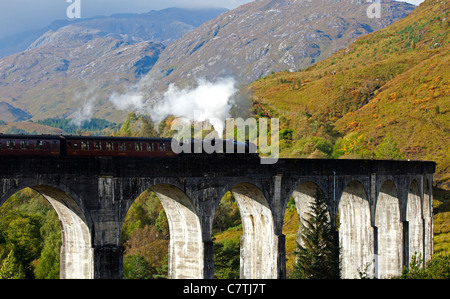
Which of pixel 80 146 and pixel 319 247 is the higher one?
pixel 80 146

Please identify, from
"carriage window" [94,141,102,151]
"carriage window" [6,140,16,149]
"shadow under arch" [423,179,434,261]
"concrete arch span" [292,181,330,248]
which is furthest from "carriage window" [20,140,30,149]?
"shadow under arch" [423,179,434,261]

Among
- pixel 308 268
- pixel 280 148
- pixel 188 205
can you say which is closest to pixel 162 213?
pixel 280 148

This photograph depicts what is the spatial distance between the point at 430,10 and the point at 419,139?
304 feet

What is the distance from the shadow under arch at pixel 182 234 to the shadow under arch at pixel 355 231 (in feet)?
60.2

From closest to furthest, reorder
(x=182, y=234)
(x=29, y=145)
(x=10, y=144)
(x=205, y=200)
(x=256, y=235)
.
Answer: (x=10, y=144) < (x=29, y=145) < (x=205, y=200) < (x=182, y=234) < (x=256, y=235)

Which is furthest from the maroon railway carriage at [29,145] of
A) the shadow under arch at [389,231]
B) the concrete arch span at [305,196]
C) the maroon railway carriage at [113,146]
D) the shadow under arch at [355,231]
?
the shadow under arch at [389,231]

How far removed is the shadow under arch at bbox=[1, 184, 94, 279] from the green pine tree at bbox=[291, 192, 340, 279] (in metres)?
18.7

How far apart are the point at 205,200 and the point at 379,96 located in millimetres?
102067

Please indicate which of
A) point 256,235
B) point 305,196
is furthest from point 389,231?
point 256,235

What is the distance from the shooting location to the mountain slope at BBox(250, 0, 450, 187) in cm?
10025

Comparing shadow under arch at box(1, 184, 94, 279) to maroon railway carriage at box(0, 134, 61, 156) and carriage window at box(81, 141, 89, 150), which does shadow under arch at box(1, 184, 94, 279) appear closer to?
maroon railway carriage at box(0, 134, 61, 156)

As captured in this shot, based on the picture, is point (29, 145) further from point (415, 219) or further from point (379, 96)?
point (379, 96)

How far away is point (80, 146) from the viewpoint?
32.1 m
